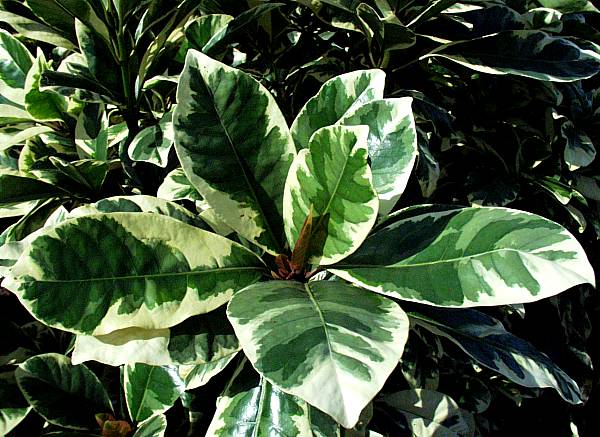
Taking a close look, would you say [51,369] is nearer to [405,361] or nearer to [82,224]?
[82,224]

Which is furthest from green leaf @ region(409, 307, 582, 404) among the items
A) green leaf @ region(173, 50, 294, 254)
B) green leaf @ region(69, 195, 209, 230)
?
green leaf @ region(69, 195, 209, 230)

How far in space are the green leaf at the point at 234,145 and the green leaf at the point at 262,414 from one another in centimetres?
22

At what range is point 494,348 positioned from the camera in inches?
42.6

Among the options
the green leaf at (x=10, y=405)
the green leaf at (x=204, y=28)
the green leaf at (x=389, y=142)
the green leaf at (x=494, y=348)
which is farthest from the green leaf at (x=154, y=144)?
the green leaf at (x=10, y=405)

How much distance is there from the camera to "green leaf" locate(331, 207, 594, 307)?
2.57ft

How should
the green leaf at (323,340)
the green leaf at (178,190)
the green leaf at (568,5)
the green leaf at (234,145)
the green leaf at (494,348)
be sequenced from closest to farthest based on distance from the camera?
the green leaf at (323,340), the green leaf at (234,145), the green leaf at (494,348), the green leaf at (178,190), the green leaf at (568,5)

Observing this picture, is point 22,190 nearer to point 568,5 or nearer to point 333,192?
point 333,192

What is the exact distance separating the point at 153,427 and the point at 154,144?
0.52 m

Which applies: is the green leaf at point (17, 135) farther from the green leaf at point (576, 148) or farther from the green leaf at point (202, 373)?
the green leaf at point (576, 148)

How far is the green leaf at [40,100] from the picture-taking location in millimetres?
1310

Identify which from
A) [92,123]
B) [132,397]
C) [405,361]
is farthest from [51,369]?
[405,361]

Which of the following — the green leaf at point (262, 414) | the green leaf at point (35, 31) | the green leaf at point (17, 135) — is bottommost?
the green leaf at point (262, 414)

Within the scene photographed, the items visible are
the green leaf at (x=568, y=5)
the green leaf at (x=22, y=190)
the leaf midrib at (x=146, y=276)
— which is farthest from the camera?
the green leaf at (x=568, y=5)

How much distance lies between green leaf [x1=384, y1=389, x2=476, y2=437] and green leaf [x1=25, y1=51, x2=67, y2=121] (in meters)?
0.95
